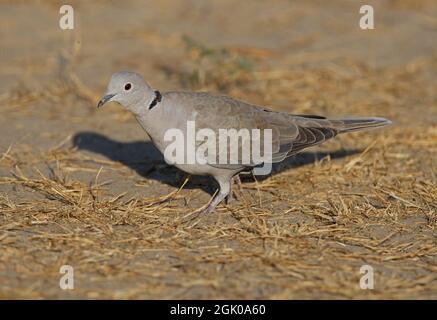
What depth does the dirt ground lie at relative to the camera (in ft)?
12.9

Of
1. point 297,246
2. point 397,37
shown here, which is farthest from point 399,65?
point 297,246

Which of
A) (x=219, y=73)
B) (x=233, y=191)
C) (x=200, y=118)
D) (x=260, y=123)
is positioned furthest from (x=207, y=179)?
(x=219, y=73)

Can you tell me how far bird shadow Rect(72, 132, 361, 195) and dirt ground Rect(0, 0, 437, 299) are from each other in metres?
0.02

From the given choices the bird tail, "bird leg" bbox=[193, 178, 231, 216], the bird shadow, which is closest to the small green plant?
the bird shadow

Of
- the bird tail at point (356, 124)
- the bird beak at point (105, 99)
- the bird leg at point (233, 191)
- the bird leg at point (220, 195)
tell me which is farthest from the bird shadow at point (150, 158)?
the bird beak at point (105, 99)

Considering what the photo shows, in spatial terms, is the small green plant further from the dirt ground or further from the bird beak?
the bird beak

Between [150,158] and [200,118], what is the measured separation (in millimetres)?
Answer: 1258

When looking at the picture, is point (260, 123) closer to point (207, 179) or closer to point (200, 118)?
point (200, 118)

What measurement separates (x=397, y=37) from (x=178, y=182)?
4.87m

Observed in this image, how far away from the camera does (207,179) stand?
5633 mm

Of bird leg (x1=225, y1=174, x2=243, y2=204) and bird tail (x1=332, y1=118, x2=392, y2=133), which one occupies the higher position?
bird tail (x1=332, y1=118, x2=392, y2=133)

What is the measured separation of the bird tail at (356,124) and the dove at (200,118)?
361 mm

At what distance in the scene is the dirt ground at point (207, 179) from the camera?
3939mm
